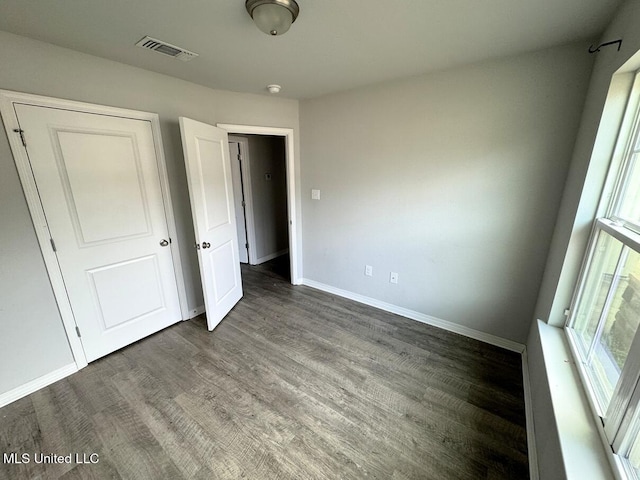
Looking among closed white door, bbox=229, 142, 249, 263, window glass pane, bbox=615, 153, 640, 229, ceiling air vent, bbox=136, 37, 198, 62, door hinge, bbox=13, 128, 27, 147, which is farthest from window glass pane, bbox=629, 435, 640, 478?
closed white door, bbox=229, 142, 249, 263

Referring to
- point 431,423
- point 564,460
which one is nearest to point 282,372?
point 431,423

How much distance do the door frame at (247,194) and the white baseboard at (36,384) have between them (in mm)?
2588

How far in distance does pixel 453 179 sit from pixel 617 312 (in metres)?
1.41

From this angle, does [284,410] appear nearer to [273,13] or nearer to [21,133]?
[273,13]

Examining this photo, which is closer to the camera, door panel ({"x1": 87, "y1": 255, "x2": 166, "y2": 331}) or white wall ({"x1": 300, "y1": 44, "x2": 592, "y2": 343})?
white wall ({"x1": 300, "y1": 44, "x2": 592, "y2": 343})

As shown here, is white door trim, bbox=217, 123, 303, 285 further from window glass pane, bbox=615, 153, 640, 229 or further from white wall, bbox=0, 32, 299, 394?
window glass pane, bbox=615, 153, 640, 229

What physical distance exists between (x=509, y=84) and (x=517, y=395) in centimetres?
224

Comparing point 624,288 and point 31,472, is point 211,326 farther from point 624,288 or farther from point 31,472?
point 624,288

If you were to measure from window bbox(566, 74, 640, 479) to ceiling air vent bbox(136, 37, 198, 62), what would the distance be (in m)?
2.55

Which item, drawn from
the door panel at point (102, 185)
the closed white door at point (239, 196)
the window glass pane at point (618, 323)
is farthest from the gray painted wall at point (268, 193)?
the window glass pane at point (618, 323)

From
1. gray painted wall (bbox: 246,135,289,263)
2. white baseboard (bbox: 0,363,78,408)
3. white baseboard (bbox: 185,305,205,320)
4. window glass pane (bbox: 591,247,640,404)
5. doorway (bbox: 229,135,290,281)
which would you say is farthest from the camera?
gray painted wall (bbox: 246,135,289,263)

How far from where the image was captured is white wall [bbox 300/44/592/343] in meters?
1.85

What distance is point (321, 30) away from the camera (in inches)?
59.0

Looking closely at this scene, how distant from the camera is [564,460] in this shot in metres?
0.93
